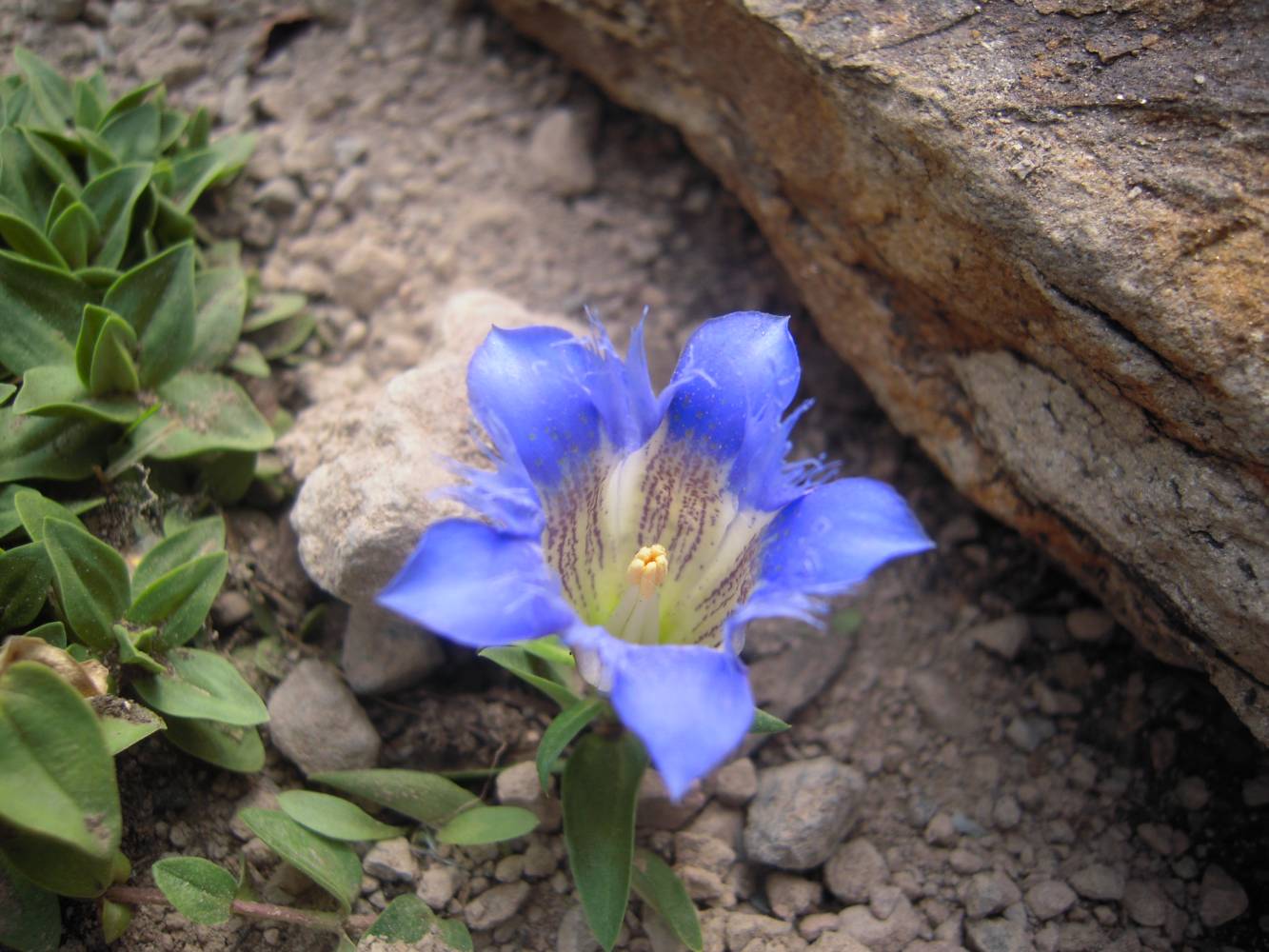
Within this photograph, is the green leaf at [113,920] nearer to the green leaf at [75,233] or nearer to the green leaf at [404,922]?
the green leaf at [404,922]

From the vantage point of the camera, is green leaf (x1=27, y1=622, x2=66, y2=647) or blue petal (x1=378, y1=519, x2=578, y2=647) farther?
green leaf (x1=27, y1=622, x2=66, y2=647)

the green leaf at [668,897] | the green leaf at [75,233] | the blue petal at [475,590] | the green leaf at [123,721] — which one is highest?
the green leaf at [75,233]

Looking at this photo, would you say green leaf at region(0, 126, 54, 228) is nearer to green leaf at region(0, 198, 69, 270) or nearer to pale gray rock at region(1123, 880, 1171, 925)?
green leaf at region(0, 198, 69, 270)

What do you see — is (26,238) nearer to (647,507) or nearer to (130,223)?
(130,223)

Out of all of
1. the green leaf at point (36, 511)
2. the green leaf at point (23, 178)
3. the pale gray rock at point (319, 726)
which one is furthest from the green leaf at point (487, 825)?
the green leaf at point (23, 178)

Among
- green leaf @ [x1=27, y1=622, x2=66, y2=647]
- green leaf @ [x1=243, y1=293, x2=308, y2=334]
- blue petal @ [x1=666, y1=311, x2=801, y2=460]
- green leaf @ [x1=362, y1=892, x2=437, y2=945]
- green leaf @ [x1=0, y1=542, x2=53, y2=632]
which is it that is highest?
blue petal @ [x1=666, y1=311, x2=801, y2=460]

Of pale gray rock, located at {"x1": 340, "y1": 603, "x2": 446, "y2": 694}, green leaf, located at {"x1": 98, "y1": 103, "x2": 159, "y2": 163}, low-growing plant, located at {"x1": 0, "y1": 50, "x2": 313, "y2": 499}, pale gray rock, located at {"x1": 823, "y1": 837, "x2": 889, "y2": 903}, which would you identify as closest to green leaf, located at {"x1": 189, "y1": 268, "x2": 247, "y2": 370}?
low-growing plant, located at {"x1": 0, "y1": 50, "x2": 313, "y2": 499}

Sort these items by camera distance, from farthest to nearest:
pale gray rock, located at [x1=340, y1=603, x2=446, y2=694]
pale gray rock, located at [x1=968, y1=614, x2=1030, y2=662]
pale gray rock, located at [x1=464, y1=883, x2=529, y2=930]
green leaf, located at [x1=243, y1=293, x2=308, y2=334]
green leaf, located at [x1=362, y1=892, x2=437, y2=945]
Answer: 1. green leaf, located at [x1=243, y1=293, x2=308, y2=334]
2. pale gray rock, located at [x1=968, y1=614, x2=1030, y2=662]
3. pale gray rock, located at [x1=340, y1=603, x2=446, y2=694]
4. pale gray rock, located at [x1=464, y1=883, x2=529, y2=930]
5. green leaf, located at [x1=362, y1=892, x2=437, y2=945]
